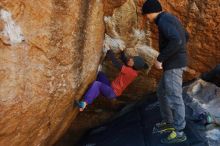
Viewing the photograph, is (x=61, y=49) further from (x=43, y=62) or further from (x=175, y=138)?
(x=175, y=138)

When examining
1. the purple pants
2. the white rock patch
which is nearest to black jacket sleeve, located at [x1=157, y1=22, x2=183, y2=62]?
the purple pants

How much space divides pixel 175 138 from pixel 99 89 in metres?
1.29

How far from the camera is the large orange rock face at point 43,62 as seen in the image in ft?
14.5

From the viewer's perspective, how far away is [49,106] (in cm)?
518

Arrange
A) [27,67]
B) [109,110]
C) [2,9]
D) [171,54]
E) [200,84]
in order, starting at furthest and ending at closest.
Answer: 1. [109,110]
2. [200,84]
3. [171,54]
4. [27,67]
5. [2,9]

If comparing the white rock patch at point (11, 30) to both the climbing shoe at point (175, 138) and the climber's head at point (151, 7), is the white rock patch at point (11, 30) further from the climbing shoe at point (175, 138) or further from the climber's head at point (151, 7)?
the climbing shoe at point (175, 138)

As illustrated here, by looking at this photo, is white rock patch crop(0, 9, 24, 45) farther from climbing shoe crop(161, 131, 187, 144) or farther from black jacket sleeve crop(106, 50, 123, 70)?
climbing shoe crop(161, 131, 187, 144)

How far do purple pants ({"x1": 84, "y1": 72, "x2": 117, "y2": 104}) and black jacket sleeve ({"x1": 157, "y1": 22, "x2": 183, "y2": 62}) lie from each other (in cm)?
121

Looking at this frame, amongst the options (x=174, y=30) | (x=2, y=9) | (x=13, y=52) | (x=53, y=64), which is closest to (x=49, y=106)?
(x=53, y=64)

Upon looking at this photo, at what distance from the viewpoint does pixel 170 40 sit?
4.88 meters

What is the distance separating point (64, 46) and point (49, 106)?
0.74 metres

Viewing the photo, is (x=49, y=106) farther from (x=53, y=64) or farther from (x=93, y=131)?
(x=93, y=131)

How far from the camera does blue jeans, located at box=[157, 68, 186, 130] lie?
5.10 m

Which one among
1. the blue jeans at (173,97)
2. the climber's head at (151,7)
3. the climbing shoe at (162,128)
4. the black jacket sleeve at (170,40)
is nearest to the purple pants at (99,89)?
the climbing shoe at (162,128)
